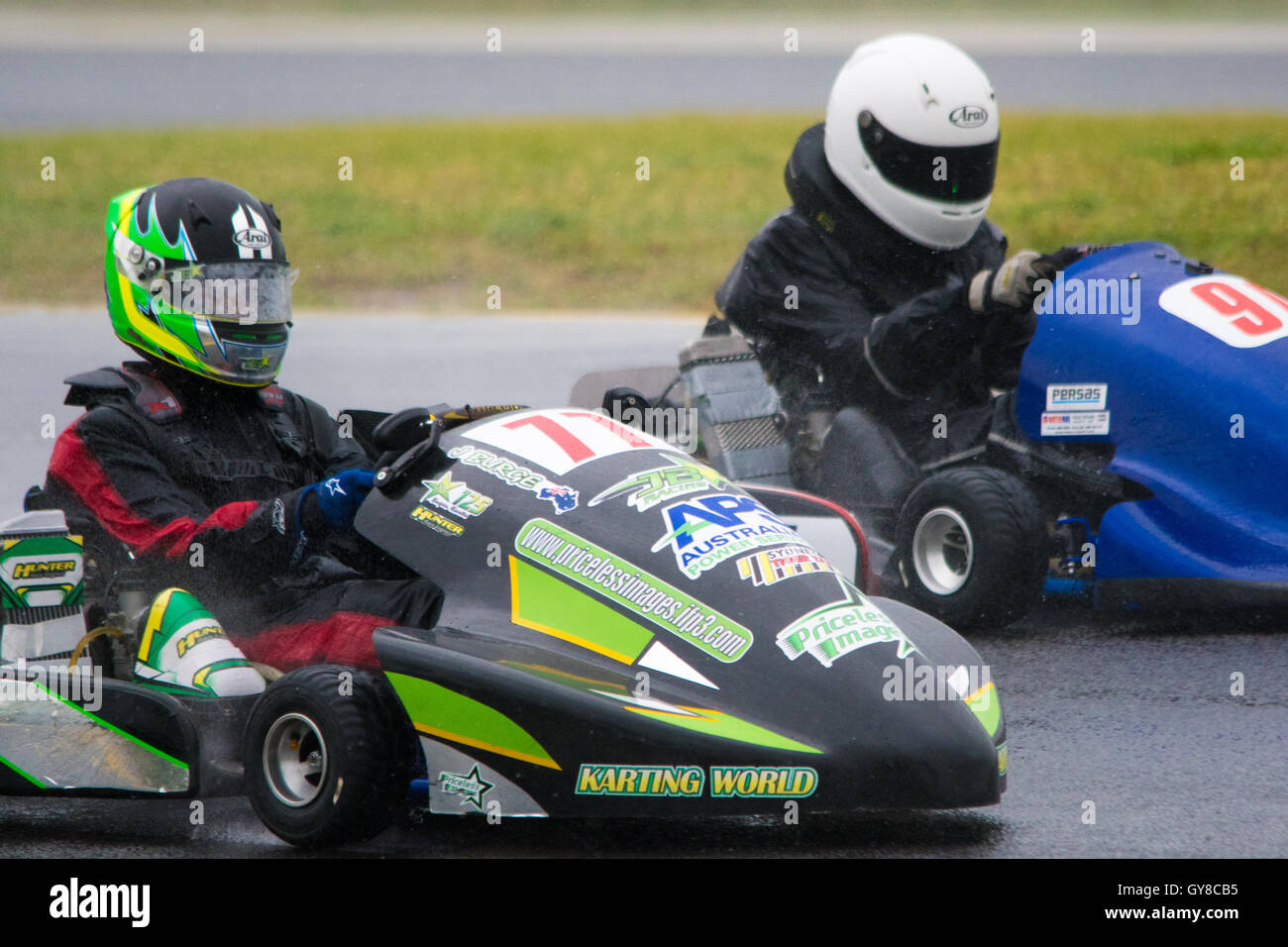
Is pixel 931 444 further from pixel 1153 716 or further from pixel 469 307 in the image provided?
pixel 469 307

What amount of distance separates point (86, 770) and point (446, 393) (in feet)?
18.3

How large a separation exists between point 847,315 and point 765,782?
2.74m

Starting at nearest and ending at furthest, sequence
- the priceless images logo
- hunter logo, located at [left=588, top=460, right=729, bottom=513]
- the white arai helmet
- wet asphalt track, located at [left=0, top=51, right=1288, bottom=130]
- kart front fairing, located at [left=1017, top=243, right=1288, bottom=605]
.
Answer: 1. hunter logo, located at [left=588, top=460, right=729, bottom=513]
2. kart front fairing, located at [left=1017, top=243, right=1288, bottom=605]
3. the priceless images logo
4. the white arai helmet
5. wet asphalt track, located at [left=0, top=51, right=1288, bottom=130]

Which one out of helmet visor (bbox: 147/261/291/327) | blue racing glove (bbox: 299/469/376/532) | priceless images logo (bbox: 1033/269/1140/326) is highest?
helmet visor (bbox: 147/261/291/327)

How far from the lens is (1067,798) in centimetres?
362

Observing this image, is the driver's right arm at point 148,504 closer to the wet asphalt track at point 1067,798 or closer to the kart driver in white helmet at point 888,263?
the wet asphalt track at point 1067,798

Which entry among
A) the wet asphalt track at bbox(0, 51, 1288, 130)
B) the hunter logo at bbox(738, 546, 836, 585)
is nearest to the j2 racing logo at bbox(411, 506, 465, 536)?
the hunter logo at bbox(738, 546, 836, 585)

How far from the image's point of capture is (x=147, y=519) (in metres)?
3.71

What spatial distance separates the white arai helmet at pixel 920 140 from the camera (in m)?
5.43

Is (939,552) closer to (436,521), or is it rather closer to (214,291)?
(436,521)

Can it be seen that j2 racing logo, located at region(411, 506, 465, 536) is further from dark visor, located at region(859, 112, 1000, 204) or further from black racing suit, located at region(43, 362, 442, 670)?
dark visor, located at region(859, 112, 1000, 204)

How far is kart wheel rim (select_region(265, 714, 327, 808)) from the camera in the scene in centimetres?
326

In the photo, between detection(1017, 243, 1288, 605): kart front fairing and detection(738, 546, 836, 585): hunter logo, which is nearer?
detection(738, 546, 836, 585): hunter logo

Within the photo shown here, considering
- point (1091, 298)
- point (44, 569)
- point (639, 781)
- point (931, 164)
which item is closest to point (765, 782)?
point (639, 781)
